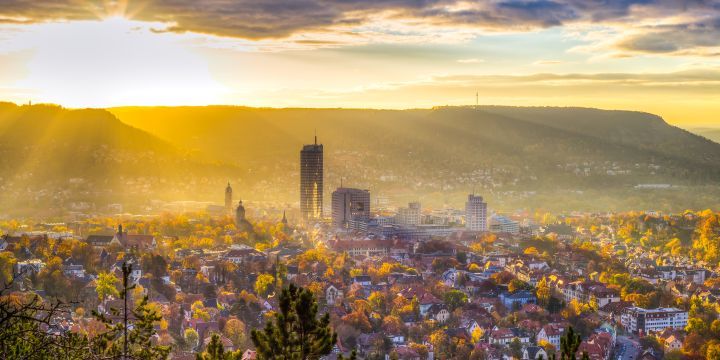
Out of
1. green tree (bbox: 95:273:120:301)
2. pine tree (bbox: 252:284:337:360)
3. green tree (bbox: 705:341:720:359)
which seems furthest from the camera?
green tree (bbox: 95:273:120:301)

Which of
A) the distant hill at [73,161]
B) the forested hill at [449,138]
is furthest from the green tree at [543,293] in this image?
the forested hill at [449,138]

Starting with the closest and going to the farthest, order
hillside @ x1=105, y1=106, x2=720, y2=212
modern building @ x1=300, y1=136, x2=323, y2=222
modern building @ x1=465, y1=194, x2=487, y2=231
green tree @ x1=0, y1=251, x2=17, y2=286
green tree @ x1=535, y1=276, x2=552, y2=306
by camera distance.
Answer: green tree @ x1=0, y1=251, x2=17, y2=286 < green tree @ x1=535, y1=276, x2=552, y2=306 < modern building @ x1=465, y1=194, x2=487, y2=231 < modern building @ x1=300, y1=136, x2=323, y2=222 < hillside @ x1=105, y1=106, x2=720, y2=212

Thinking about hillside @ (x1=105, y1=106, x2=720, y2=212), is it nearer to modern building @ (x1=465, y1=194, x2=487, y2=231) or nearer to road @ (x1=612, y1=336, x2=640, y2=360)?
modern building @ (x1=465, y1=194, x2=487, y2=231)

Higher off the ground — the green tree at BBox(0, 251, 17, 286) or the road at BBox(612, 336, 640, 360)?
the green tree at BBox(0, 251, 17, 286)

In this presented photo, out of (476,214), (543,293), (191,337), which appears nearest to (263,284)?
(191,337)

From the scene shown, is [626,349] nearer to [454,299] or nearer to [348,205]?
[454,299]

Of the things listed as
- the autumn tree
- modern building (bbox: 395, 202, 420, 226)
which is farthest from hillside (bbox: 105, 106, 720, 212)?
the autumn tree

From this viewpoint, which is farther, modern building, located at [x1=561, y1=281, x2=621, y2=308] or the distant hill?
the distant hill
